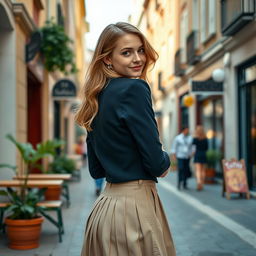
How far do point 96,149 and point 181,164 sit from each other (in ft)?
33.3

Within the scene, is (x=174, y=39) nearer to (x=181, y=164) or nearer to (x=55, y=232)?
(x=181, y=164)

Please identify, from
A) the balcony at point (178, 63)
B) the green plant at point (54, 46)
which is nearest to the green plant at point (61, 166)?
the green plant at point (54, 46)

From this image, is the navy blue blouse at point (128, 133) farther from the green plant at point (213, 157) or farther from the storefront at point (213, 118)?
the storefront at point (213, 118)

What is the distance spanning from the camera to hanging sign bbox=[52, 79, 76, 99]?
14375 mm

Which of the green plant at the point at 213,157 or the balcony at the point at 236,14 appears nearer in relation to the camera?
the balcony at the point at 236,14

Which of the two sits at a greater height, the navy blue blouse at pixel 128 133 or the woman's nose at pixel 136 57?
the woman's nose at pixel 136 57

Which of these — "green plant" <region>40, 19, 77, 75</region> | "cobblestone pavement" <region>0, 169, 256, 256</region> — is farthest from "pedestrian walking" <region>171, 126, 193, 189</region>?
"green plant" <region>40, 19, 77, 75</region>

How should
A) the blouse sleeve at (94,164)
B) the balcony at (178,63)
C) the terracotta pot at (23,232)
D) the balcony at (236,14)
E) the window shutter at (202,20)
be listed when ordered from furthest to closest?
the balcony at (178,63) → the window shutter at (202,20) → the balcony at (236,14) → the terracotta pot at (23,232) → the blouse sleeve at (94,164)

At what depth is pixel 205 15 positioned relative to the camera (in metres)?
15.6

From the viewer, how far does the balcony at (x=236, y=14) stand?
10.0 m

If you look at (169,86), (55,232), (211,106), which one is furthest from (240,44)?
(169,86)

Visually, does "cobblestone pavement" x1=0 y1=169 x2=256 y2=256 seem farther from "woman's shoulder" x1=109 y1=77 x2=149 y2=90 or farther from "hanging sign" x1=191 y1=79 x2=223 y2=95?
"woman's shoulder" x1=109 y1=77 x2=149 y2=90

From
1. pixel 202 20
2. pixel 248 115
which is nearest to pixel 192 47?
pixel 202 20

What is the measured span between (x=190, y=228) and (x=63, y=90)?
885 cm
